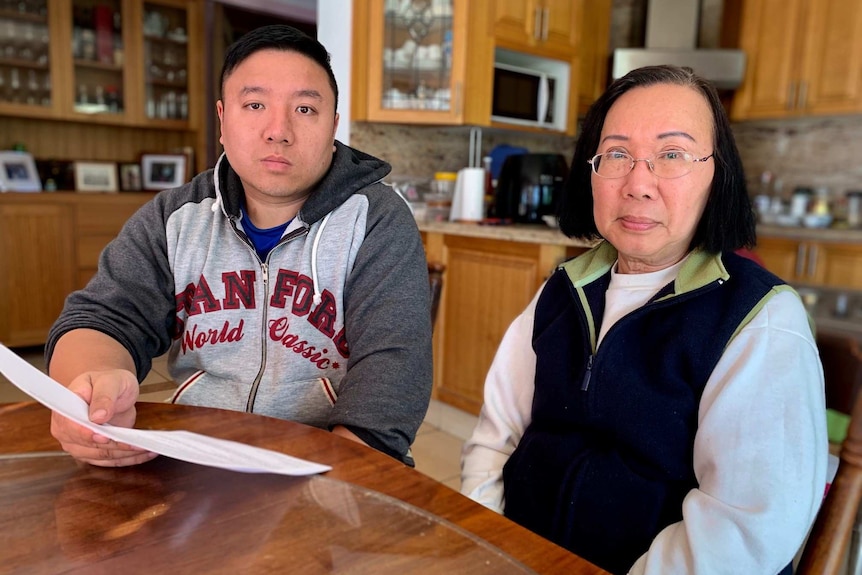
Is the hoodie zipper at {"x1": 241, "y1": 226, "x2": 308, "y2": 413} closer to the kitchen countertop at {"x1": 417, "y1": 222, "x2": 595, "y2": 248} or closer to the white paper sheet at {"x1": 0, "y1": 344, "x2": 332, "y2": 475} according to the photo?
the white paper sheet at {"x1": 0, "y1": 344, "x2": 332, "y2": 475}

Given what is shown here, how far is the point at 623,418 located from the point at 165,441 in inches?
23.0

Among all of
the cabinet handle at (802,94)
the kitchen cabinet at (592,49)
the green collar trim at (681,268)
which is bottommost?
the green collar trim at (681,268)

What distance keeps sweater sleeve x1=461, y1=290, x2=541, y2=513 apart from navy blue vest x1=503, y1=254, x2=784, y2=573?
0.24 feet

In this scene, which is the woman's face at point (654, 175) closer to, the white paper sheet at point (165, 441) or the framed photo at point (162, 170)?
the white paper sheet at point (165, 441)

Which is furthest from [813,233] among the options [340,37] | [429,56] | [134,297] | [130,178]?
[130,178]

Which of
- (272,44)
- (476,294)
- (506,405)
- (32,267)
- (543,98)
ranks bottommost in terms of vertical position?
(32,267)

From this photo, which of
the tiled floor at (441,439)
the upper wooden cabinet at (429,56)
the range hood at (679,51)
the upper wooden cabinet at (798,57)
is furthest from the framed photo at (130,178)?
the upper wooden cabinet at (798,57)

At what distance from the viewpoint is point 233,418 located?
0.87m

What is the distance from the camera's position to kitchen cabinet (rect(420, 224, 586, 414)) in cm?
248

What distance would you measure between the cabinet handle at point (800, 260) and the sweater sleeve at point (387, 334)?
10.2ft

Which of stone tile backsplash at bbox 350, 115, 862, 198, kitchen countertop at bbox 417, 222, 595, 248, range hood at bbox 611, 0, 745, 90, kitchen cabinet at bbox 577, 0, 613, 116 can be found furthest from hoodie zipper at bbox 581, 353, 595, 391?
range hood at bbox 611, 0, 745, 90

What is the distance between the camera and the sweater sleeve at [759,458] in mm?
724

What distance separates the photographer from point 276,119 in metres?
1.10

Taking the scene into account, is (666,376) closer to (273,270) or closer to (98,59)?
(273,270)
